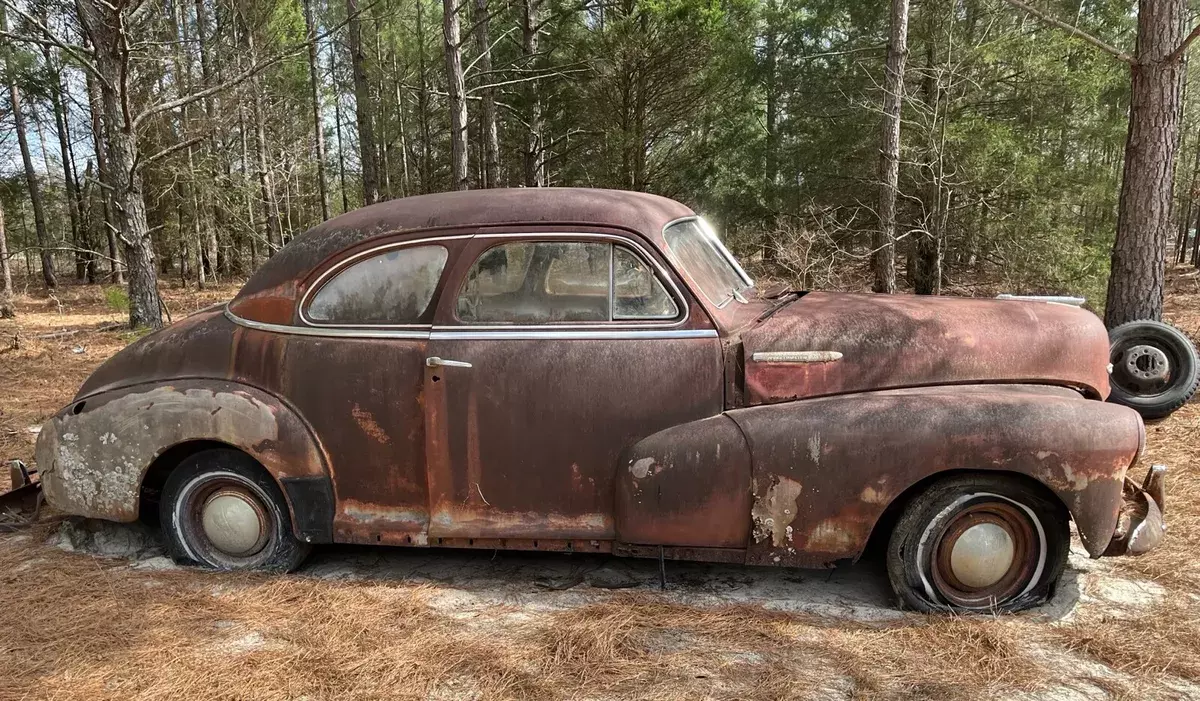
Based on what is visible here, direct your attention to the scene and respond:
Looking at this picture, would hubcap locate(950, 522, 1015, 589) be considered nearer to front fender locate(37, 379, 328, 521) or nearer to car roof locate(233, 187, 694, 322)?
car roof locate(233, 187, 694, 322)

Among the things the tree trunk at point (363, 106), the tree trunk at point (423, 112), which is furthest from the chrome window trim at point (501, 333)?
the tree trunk at point (423, 112)

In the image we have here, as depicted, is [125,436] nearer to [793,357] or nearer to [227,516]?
[227,516]

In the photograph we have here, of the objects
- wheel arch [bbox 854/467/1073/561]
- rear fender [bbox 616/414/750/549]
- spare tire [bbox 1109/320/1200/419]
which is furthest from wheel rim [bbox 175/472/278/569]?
spare tire [bbox 1109/320/1200/419]

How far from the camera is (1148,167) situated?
19.7ft

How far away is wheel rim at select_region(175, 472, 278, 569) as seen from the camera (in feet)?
11.9

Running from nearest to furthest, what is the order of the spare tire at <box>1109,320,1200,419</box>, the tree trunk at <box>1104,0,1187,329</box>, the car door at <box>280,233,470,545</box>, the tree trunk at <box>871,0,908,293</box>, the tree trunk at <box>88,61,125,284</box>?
the car door at <box>280,233,470,545</box>, the spare tire at <box>1109,320,1200,419</box>, the tree trunk at <box>1104,0,1187,329</box>, the tree trunk at <box>88,61,125,284</box>, the tree trunk at <box>871,0,908,293</box>

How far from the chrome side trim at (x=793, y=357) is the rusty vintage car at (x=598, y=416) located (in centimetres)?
1

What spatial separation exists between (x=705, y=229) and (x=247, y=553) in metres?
2.93

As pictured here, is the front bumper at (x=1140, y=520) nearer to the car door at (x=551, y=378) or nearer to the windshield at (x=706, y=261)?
the car door at (x=551, y=378)

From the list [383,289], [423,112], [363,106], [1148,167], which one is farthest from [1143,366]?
[423,112]

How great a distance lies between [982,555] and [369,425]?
276 cm

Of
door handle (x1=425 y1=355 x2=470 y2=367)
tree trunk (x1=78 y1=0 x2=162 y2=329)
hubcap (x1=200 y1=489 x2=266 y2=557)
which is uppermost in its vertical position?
tree trunk (x1=78 y1=0 x2=162 y2=329)

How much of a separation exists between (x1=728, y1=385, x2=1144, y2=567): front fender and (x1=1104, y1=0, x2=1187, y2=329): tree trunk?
3978 mm

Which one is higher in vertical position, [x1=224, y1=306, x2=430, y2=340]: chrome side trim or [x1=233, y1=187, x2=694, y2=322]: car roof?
[x1=233, y1=187, x2=694, y2=322]: car roof
